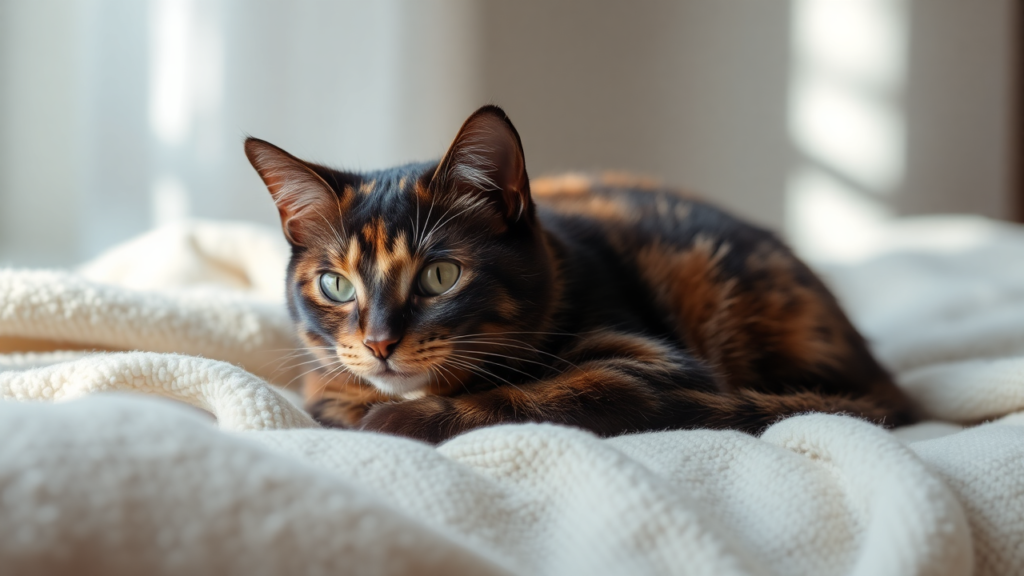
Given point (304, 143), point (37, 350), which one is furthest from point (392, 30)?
point (37, 350)

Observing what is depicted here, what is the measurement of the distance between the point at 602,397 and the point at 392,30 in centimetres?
185

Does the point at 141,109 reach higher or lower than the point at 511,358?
higher

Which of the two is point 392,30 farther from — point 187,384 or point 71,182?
point 187,384

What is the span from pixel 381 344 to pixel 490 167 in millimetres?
259

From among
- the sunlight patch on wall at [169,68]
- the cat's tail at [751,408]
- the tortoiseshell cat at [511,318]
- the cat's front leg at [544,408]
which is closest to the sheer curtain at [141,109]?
the sunlight patch on wall at [169,68]

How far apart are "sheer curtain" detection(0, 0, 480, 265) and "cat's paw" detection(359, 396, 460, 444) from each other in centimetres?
120

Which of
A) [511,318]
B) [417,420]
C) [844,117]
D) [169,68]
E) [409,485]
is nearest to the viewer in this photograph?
[409,485]

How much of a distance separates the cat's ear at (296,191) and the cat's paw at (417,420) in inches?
10.6

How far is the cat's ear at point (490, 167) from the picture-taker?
94 cm

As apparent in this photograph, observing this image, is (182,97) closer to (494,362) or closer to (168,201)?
(168,201)

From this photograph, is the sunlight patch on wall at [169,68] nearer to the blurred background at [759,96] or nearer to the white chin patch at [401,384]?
the blurred background at [759,96]

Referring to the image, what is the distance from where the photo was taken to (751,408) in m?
0.93

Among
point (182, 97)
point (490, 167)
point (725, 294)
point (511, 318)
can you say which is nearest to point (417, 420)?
point (511, 318)

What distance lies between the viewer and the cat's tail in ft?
2.95
